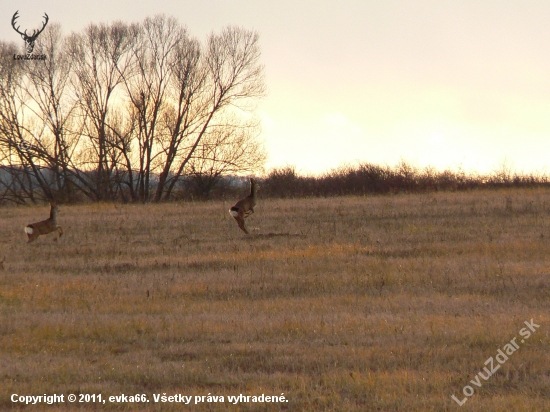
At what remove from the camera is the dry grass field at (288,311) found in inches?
289

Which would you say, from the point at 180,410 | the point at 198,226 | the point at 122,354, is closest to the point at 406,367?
the point at 180,410

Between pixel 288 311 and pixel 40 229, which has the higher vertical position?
pixel 40 229

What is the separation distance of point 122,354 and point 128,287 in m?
4.83

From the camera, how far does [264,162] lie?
137 feet

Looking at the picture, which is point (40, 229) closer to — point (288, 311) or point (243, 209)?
point (243, 209)
